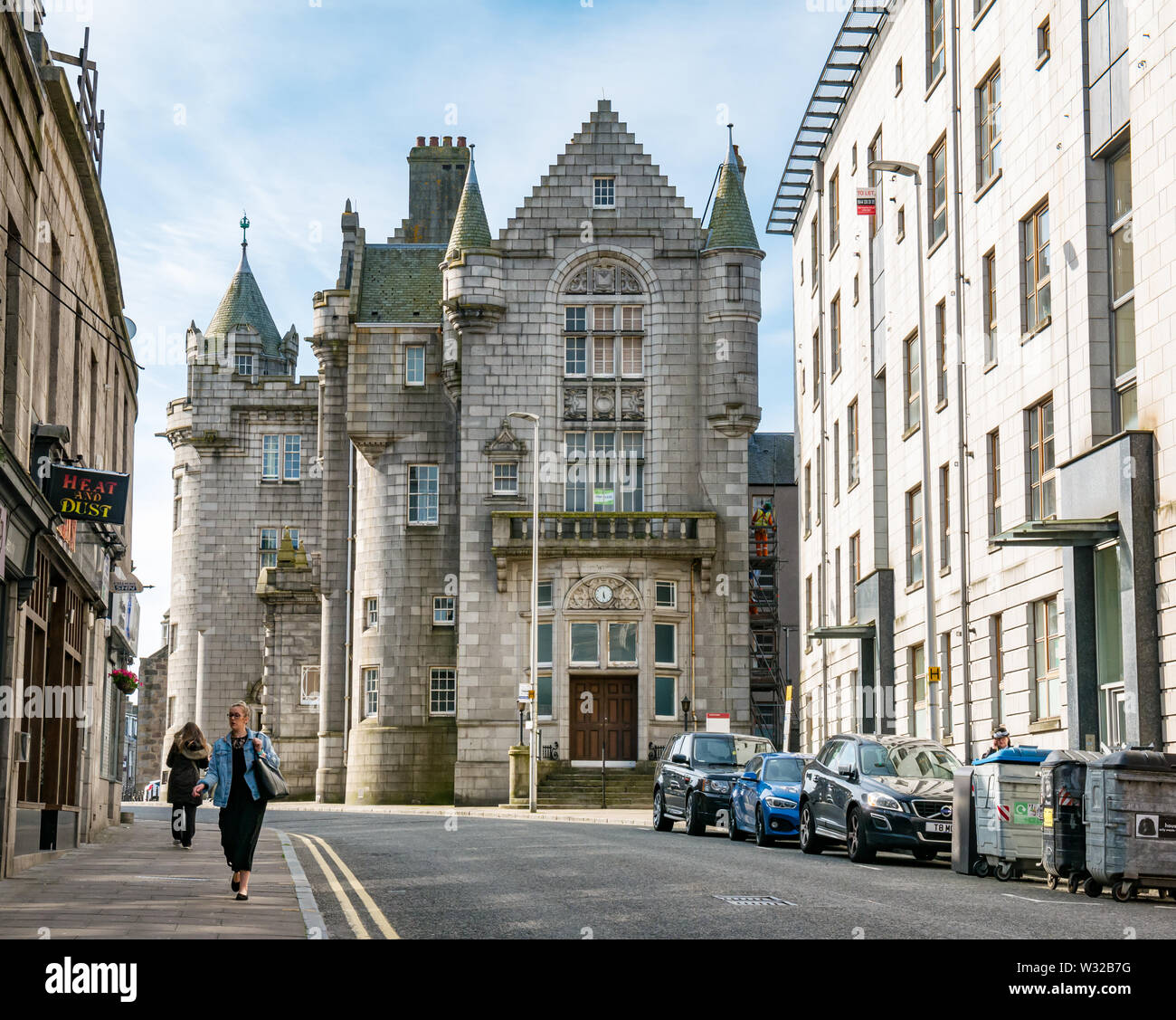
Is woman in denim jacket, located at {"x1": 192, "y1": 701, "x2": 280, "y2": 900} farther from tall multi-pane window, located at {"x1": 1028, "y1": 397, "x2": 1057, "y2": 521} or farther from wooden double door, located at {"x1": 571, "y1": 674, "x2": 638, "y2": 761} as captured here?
wooden double door, located at {"x1": 571, "y1": 674, "x2": 638, "y2": 761}

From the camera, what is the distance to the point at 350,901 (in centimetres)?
1509

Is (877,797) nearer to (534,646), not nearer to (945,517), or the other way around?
(945,517)

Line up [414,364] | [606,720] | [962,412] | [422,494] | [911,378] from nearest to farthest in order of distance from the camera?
[962,412] → [911,378] → [606,720] → [422,494] → [414,364]

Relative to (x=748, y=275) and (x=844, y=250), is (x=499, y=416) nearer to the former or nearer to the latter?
(x=748, y=275)

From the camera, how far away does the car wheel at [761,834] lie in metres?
25.4

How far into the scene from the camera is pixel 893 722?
37031 millimetres

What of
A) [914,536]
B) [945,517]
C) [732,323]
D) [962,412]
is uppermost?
[732,323]

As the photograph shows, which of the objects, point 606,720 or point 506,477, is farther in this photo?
point 506,477

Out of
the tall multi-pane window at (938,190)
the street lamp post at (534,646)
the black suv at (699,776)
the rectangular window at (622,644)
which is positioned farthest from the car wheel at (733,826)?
the rectangular window at (622,644)

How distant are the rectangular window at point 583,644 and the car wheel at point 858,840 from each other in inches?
1135

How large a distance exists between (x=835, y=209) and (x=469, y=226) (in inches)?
502

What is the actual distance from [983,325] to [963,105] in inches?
187

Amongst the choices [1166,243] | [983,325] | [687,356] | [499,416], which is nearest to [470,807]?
[499,416]

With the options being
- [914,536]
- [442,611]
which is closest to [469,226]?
[442,611]
